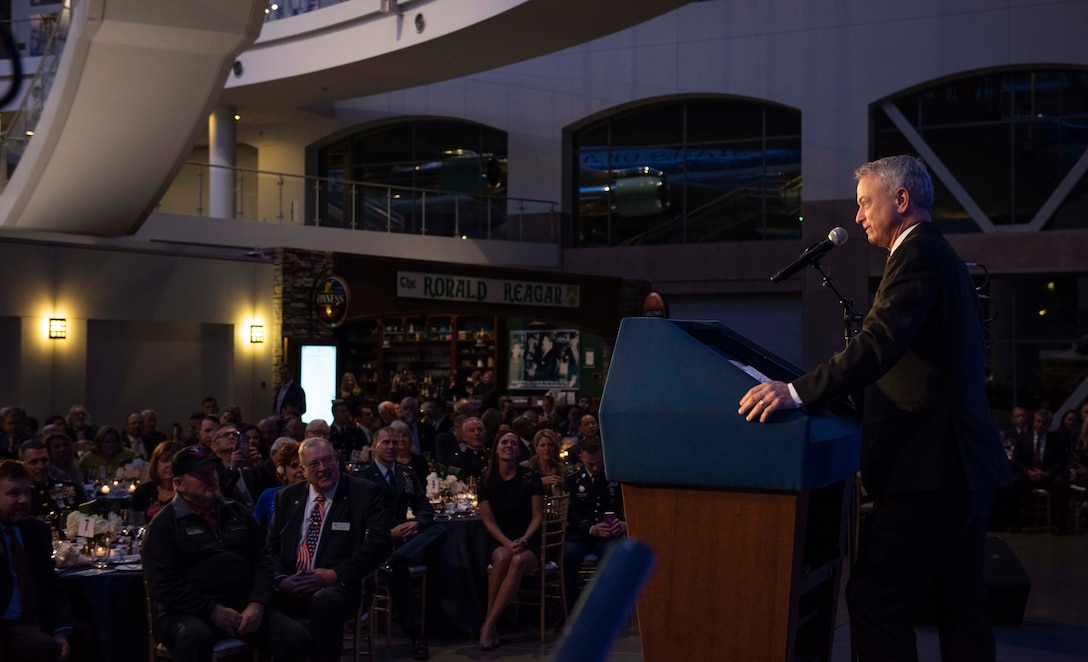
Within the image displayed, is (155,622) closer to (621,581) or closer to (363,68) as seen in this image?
(621,581)

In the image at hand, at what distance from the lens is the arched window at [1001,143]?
20.3m

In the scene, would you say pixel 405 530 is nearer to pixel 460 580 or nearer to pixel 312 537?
pixel 460 580

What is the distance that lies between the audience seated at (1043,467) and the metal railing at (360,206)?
11180 mm

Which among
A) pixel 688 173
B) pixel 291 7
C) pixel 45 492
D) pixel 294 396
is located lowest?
pixel 45 492

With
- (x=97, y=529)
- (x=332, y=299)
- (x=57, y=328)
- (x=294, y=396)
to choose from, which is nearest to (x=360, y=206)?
(x=332, y=299)

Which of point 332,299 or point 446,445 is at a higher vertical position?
point 332,299

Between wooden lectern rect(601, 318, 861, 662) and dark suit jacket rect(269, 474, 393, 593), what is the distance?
9.51 ft

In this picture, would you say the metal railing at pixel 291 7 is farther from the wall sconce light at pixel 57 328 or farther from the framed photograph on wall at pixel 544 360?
the wall sconce light at pixel 57 328

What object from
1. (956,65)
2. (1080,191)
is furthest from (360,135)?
(1080,191)

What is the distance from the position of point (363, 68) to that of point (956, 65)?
9975 mm

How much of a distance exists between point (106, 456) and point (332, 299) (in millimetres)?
5945

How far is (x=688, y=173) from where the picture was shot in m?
23.2

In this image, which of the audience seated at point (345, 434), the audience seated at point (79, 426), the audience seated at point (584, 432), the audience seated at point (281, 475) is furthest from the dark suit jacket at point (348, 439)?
the audience seated at point (281, 475)

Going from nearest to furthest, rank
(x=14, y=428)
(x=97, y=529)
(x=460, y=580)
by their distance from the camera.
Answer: (x=97, y=529) < (x=460, y=580) < (x=14, y=428)
